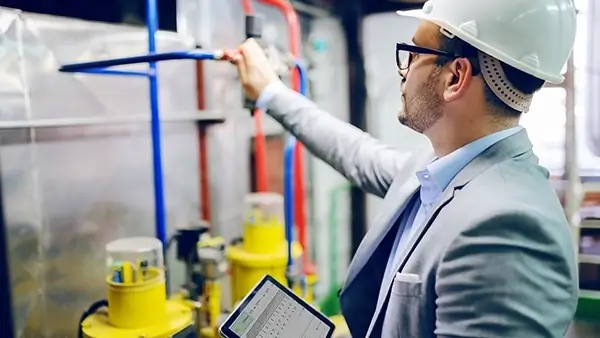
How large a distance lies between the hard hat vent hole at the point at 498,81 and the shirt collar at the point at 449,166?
60 mm

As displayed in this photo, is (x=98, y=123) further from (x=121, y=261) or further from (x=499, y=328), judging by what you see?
(x=499, y=328)

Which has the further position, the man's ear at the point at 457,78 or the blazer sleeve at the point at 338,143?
the blazer sleeve at the point at 338,143

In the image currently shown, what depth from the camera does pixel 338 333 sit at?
92.7 inches

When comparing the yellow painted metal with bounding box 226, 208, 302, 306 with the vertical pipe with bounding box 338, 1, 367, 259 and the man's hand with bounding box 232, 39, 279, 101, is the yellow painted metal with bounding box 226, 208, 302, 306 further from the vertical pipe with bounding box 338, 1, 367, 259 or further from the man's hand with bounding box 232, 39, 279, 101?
the vertical pipe with bounding box 338, 1, 367, 259

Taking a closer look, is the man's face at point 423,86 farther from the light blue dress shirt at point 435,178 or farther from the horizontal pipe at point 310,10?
the horizontal pipe at point 310,10

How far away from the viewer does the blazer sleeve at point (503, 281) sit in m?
0.89

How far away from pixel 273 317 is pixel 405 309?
0.26m

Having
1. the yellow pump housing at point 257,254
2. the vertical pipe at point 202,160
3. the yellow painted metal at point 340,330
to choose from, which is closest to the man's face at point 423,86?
the yellow pump housing at point 257,254

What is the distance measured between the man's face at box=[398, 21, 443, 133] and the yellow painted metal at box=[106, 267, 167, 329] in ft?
2.31

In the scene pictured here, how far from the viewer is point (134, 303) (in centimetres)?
132

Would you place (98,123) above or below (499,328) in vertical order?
Result: above

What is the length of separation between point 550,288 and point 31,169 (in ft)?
4.00

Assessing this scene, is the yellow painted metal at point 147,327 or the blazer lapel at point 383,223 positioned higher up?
the blazer lapel at point 383,223

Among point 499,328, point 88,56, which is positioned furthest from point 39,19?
point 499,328
